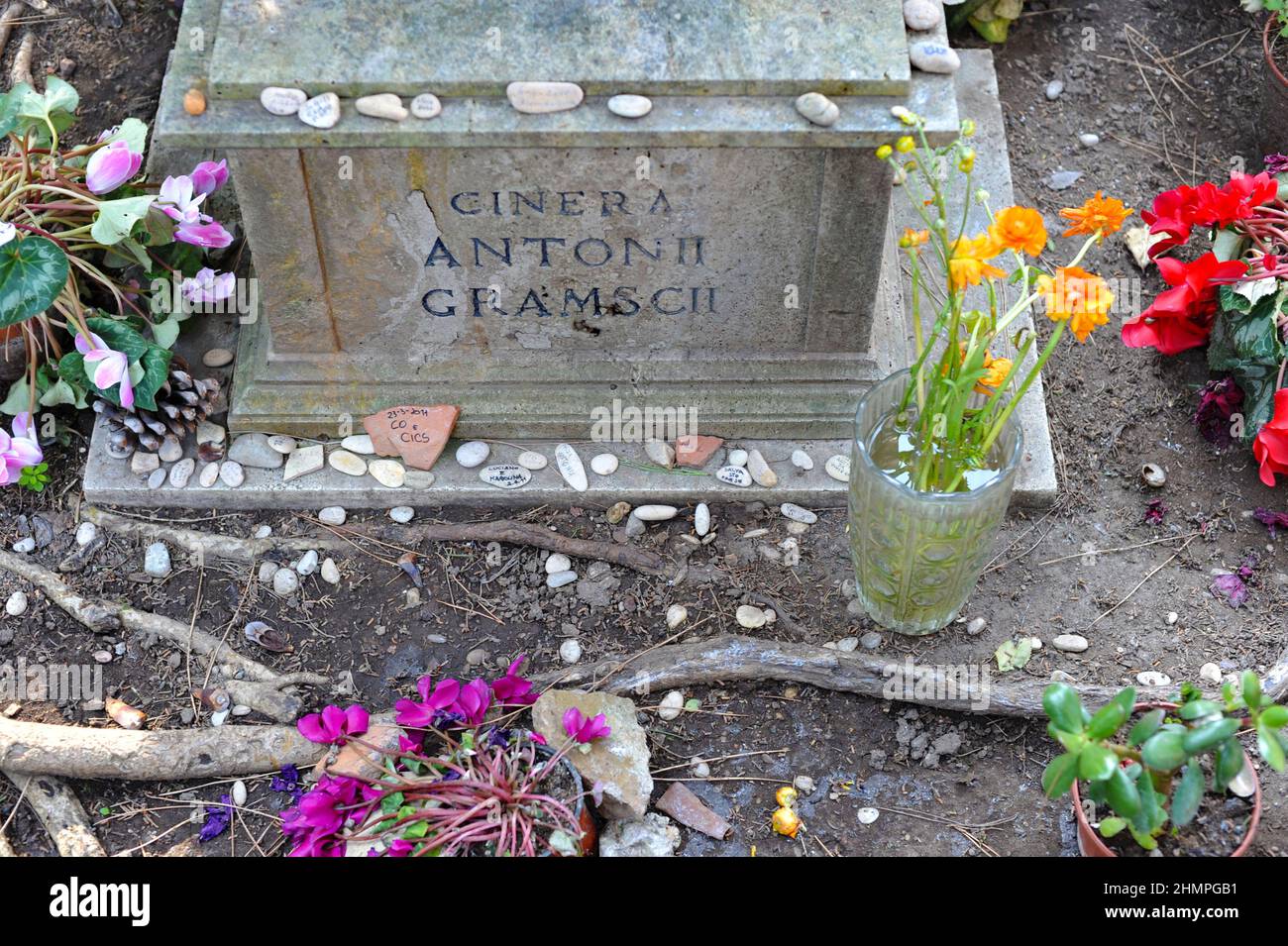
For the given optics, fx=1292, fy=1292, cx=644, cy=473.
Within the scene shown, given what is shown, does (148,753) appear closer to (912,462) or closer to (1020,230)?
(912,462)

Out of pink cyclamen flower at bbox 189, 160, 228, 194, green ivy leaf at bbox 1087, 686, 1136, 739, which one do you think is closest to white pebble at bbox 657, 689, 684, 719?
green ivy leaf at bbox 1087, 686, 1136, 739

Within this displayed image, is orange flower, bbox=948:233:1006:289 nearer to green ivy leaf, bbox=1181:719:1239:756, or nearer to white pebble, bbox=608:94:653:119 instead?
white pebble, bbox=608:94:653:119

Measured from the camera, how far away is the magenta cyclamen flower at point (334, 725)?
8.66 ft

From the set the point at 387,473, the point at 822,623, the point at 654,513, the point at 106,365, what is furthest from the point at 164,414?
the point at 822,623

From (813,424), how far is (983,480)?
2.14 feet

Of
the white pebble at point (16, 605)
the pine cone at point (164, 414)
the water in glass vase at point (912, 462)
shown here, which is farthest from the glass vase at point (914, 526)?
the white pebble at point (16, 605)

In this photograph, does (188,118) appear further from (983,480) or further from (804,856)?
(804,856)

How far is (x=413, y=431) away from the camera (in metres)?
3.20

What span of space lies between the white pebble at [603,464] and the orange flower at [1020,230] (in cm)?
124

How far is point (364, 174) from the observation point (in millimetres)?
2770

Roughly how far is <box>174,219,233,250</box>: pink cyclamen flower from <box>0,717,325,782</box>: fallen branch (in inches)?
46.5

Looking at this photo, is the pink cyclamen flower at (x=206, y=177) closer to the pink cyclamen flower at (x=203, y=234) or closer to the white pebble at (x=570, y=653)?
the pink cyclamen flower at (x=203, y=234)

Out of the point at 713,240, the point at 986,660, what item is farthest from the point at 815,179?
the point at 986,660

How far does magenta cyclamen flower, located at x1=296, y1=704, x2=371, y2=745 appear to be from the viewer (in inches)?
104
